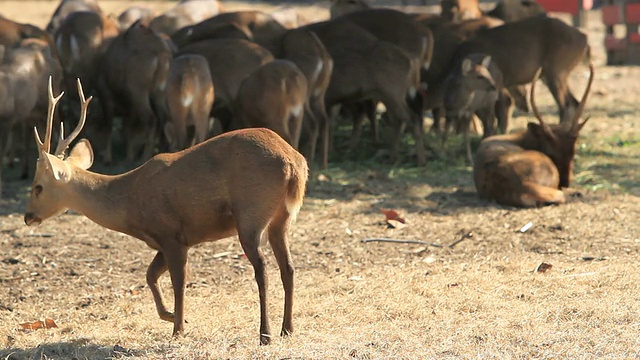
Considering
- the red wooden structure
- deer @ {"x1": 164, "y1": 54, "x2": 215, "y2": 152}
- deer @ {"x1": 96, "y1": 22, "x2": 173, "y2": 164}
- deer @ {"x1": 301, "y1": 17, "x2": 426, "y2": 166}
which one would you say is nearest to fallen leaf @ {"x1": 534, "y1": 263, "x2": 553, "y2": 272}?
deer @ {"x1": 164, "y1": 54, "x2": 215, "y2": 152}

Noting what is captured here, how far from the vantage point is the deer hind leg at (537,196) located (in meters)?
9.78

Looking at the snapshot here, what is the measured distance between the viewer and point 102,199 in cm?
620

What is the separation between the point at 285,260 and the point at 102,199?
1055 mm

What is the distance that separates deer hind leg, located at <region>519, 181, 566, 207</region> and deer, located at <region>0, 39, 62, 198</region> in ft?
15.7

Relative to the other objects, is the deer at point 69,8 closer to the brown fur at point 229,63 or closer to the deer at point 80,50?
the deer at point 80,50

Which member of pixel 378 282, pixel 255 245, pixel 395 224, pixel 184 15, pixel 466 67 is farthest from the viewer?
pixel 184 15

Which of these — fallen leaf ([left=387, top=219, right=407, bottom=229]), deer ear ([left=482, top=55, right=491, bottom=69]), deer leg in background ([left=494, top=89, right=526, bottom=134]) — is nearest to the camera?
fallen leaf ([left=387, top=219, right=407, bottom=229])

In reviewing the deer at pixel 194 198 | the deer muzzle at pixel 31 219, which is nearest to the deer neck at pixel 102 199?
the deer at pixel 194 198

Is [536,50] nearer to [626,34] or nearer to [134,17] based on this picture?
[134,17]

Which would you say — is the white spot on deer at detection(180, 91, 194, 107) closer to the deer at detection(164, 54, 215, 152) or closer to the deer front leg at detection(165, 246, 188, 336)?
the deer at detection(164, 54, 215, 152)

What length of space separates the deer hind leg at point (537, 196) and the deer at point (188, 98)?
117 inches

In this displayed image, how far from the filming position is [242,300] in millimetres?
7258

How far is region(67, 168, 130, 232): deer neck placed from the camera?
6168 mm

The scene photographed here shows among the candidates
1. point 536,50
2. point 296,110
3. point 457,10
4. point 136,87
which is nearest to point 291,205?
point 296,110
